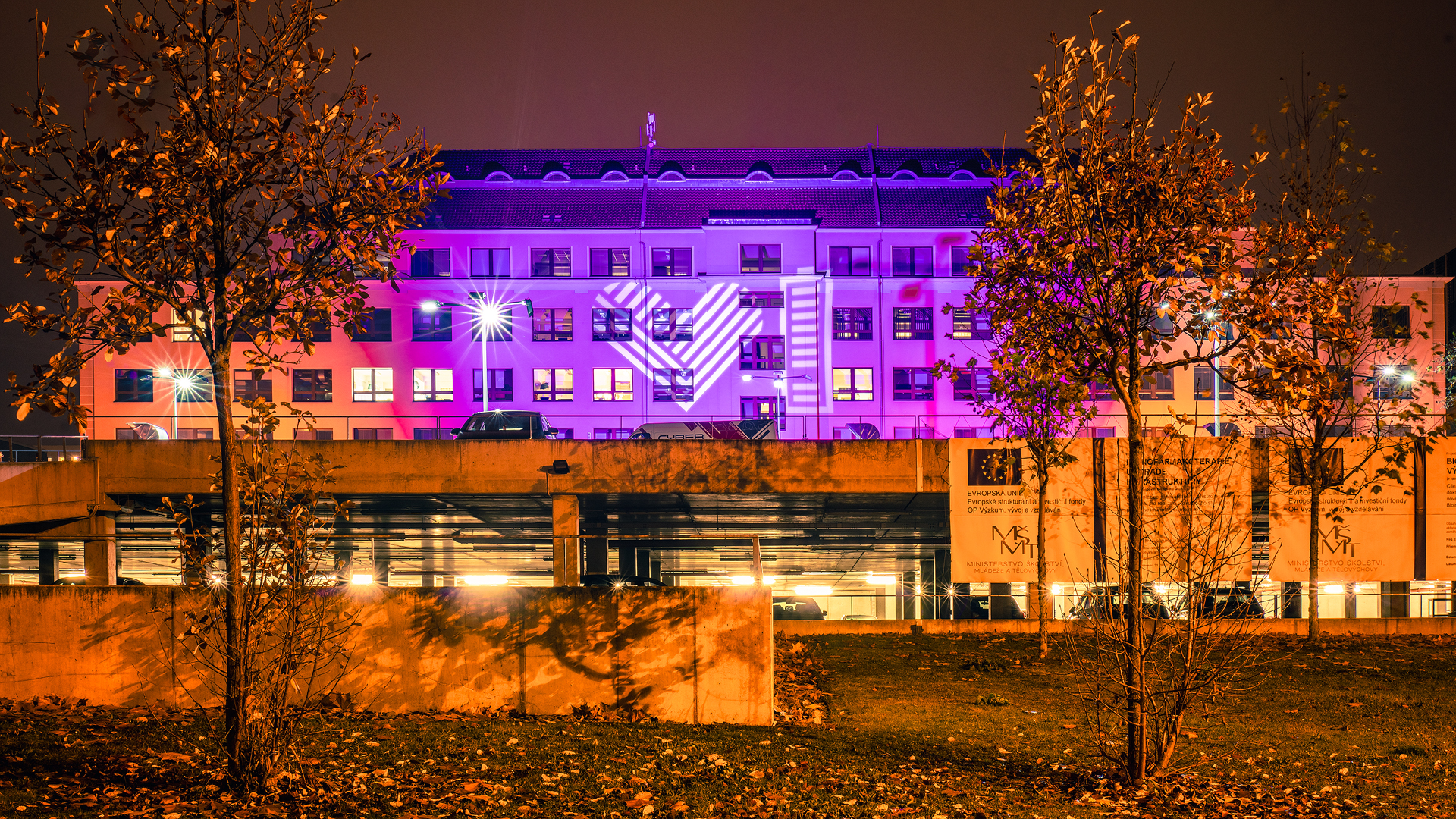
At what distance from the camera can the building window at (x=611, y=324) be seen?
4859cm

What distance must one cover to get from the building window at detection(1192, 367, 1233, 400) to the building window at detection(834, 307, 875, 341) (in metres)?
17.0

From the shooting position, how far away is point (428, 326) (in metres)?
48.5

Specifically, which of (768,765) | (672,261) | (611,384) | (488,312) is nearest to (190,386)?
(488,312)

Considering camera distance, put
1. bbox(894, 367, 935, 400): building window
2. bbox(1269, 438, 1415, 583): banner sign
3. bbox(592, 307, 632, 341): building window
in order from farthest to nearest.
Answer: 1. bbox(592, 307, 632, 341): building window
2. bbox(894, 367, 935, 400): building window
3. bbox(1269, 438, 1415, 583): banner sign

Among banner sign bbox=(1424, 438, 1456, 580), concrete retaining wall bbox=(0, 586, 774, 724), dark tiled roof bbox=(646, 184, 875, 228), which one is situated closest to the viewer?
concrete retaining wall bbox=(0, 586, 774, 724)

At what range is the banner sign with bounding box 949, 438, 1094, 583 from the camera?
17484 millimetres

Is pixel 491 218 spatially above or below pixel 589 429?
above

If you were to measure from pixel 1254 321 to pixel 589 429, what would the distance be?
41.4 metres

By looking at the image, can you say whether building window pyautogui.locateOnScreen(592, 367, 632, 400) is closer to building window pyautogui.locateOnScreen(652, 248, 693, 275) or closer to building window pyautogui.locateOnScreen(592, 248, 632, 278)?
building window pyautogui.locateOnScreen(592, 248, 632, 278)

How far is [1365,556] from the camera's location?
1770cm

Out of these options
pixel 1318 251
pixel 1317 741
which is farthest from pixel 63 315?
pixel 1317 741

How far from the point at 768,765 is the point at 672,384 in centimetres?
4073

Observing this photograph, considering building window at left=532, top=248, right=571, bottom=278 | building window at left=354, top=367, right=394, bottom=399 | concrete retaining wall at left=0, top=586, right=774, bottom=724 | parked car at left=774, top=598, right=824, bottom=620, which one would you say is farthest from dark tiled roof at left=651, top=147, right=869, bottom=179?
concrete retaining wall at left=0, top=586, right=774, bottom=724

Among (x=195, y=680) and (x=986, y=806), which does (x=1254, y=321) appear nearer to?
(x=986, y=806)
